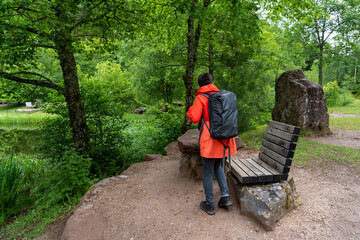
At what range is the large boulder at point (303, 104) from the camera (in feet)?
25.2

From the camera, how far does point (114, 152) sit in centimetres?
700

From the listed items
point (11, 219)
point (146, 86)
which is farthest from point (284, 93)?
point (146, 86)

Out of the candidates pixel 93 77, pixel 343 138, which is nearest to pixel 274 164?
pixel 343 138

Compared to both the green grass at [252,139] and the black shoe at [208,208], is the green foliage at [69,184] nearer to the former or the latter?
the black shoe at [208,208]

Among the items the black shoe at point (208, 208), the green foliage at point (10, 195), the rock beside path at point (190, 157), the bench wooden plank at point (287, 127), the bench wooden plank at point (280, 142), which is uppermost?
the bench wooden plank at point (287, 127)

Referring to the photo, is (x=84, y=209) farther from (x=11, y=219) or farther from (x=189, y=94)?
(x=189, y=94)

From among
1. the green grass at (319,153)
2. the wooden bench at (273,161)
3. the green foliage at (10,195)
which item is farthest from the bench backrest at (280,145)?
the green foliage at (10,195)

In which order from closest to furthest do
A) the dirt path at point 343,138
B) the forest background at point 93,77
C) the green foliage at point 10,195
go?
the forest background at point 93,77 < the green foliage at point 10,195 < the dirt path at point 343,138

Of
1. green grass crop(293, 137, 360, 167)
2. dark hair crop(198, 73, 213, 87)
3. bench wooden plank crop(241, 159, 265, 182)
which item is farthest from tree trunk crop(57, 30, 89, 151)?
green grass crop(293, 137, 360, 167)

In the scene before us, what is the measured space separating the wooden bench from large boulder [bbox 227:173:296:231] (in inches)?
4.2

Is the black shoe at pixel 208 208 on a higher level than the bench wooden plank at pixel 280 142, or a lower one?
lower

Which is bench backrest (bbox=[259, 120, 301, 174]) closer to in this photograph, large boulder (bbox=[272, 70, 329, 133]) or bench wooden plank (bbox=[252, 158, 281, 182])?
bench wooden plank (bbox=[252, 158, 281, 182])

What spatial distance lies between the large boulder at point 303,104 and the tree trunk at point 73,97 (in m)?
6.80

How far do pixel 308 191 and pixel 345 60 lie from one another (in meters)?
9.50
